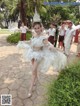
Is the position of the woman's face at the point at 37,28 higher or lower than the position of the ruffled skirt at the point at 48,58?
higher

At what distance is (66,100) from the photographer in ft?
12.3

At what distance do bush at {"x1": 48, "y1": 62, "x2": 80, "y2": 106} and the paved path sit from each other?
25.3 inches

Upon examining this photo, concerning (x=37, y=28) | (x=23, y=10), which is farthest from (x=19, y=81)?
(x=23, y=10)

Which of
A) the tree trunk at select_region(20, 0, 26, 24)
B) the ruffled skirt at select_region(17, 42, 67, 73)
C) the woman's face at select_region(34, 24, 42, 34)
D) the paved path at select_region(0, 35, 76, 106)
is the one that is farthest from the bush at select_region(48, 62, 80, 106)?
the tree trunk at select_region(20, 0, 26, 24)

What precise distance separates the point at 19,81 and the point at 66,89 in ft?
7.79

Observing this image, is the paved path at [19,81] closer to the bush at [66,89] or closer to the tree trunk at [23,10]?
the bush at [66,89]

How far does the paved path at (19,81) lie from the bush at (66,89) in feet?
2.11

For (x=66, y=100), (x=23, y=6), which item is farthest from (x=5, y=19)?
(x=66, y=100)

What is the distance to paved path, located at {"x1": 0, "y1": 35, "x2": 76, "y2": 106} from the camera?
498cm

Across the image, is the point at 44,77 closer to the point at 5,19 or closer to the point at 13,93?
the point at 13,93

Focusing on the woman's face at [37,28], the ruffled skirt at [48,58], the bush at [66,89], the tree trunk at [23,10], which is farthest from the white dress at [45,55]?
the tree trunk at [23,10]

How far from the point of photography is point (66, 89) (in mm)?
3980

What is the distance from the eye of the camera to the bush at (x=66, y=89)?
146 inches

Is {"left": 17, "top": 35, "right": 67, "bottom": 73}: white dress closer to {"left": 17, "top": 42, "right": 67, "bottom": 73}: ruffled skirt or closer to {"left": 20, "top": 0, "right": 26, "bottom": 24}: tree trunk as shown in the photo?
{"left": 17, "top": 42, "right": 67, "bottom": 73}: ruffled skirt
